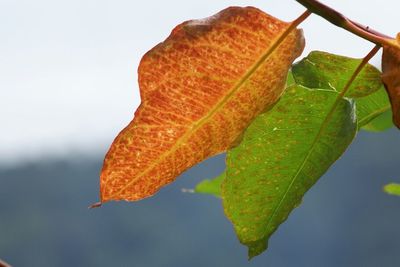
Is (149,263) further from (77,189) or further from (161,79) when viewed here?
(161,79)

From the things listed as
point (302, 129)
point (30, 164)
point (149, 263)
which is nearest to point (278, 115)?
point (302, 129)

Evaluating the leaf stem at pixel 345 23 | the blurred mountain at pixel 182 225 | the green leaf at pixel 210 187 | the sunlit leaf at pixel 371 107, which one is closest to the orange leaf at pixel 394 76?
the leaf stem at pixel 345 23

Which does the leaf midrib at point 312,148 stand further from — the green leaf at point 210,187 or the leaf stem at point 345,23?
the green leaf at point 210,187

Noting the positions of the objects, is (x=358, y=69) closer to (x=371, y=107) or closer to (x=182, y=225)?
(x=371, y=107)

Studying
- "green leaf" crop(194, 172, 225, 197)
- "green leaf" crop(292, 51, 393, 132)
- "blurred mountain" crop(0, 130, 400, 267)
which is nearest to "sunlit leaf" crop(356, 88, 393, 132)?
"green leaf" crop(292, 51, 393, 132)

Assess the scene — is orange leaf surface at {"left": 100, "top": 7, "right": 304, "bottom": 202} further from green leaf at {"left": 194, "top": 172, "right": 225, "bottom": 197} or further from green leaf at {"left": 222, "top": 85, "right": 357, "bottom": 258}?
green leaf at {"left": 194, "top": 172, "right": 225, "bottom": 197}
